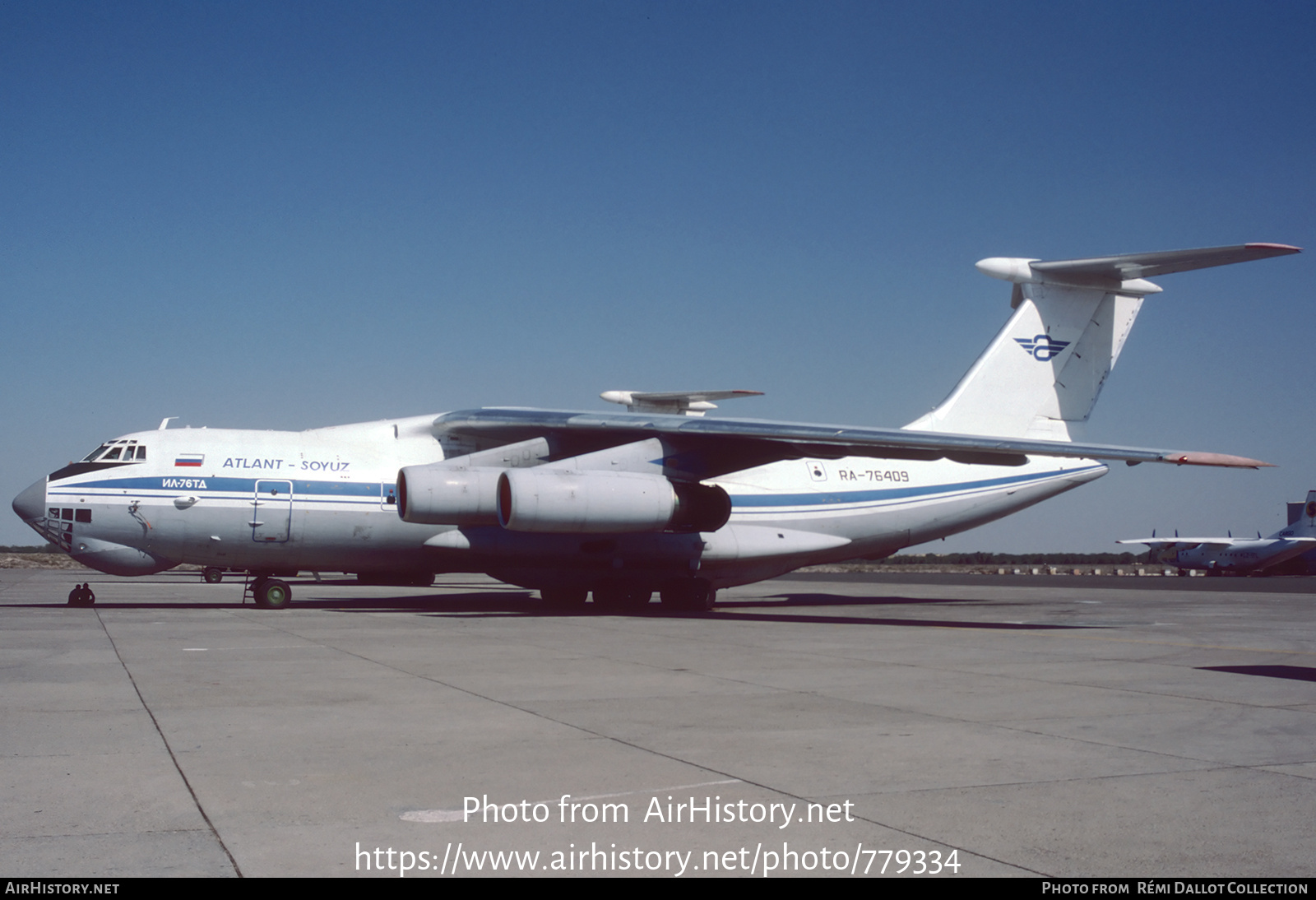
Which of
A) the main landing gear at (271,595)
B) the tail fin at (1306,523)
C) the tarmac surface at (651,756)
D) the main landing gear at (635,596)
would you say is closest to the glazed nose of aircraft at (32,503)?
the main landing gear at (271,595)

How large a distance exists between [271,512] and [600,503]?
4826 mm

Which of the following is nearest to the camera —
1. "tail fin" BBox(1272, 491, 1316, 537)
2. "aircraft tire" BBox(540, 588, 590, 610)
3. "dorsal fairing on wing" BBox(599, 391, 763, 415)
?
"aircraft tire" BBox(540, 588, 590, 610)

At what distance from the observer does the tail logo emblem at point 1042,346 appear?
1942 centimetres

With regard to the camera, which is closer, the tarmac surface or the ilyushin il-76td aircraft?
the tarmac surface

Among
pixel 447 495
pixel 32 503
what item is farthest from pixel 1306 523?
pixel 32 503

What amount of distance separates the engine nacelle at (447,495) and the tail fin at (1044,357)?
326 inches

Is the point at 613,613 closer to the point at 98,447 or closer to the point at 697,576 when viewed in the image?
the point at 697,576

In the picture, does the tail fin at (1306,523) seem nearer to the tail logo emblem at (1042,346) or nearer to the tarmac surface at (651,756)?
the tail logo emblem at (1042,346)

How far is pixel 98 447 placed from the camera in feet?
52.0

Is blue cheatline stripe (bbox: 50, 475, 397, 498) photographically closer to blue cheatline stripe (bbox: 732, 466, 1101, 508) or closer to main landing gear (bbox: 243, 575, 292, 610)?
main landing gear (bbox: 243, 575, 292, 610)

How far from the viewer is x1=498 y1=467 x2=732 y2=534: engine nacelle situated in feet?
48.2

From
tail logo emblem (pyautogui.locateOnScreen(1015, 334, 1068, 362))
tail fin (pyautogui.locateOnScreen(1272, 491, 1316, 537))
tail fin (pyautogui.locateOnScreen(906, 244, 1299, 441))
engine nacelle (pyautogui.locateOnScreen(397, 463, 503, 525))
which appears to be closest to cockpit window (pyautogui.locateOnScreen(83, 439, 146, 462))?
engine nacelle (pyautogui.locateOnScreen(397, 463, 503, 525))

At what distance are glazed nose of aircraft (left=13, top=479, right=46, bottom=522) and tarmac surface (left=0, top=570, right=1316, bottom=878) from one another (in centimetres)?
440
